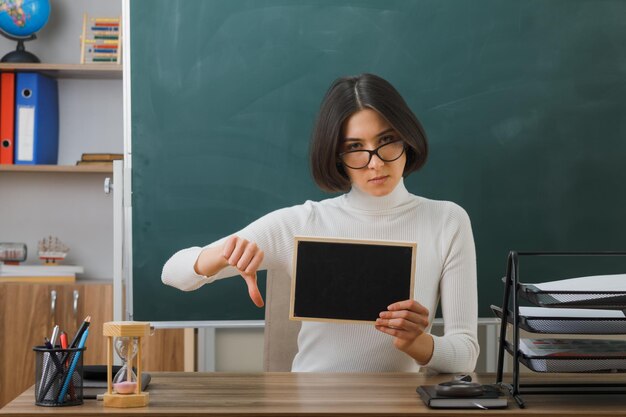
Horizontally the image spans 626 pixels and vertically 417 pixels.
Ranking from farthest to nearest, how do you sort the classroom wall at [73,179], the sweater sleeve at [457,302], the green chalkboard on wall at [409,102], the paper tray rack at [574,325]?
the classroom wall at [73,179], the green chalkboard on wall at [409,102], the sweater sleeve at [457,302], the paper tray rack at [574,325]

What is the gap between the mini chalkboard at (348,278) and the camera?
150 centimetres

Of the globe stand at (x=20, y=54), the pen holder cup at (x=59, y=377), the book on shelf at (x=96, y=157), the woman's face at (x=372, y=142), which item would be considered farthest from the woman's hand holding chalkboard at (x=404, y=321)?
the globe stand at (x=20, y=54)

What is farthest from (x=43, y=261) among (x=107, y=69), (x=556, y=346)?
(x=556, y=346)

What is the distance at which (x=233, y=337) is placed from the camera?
9.38 ft

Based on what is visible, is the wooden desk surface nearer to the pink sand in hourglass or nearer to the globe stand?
the pink sand in hourglass

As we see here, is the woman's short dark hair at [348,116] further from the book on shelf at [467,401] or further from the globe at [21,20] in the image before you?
the globe at [21,20]

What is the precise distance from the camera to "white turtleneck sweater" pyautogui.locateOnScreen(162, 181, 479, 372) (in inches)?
72.4

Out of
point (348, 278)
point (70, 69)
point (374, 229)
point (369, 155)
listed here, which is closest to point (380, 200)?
point (374, 229)

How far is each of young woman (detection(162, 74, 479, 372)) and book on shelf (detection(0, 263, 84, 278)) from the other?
1392 mm

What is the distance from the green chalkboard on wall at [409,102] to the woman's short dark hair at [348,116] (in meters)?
0.90

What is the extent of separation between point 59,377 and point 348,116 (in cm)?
86

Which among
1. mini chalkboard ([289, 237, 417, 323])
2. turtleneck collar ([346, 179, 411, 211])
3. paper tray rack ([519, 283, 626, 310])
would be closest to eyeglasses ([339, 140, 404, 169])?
turtleneck collar ([346, 179, 411, 211])

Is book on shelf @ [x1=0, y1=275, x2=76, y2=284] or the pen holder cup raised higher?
the pen holder cup

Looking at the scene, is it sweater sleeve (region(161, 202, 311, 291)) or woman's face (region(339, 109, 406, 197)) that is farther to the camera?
sweater sleeve (region(161, 202, 311, 291))
